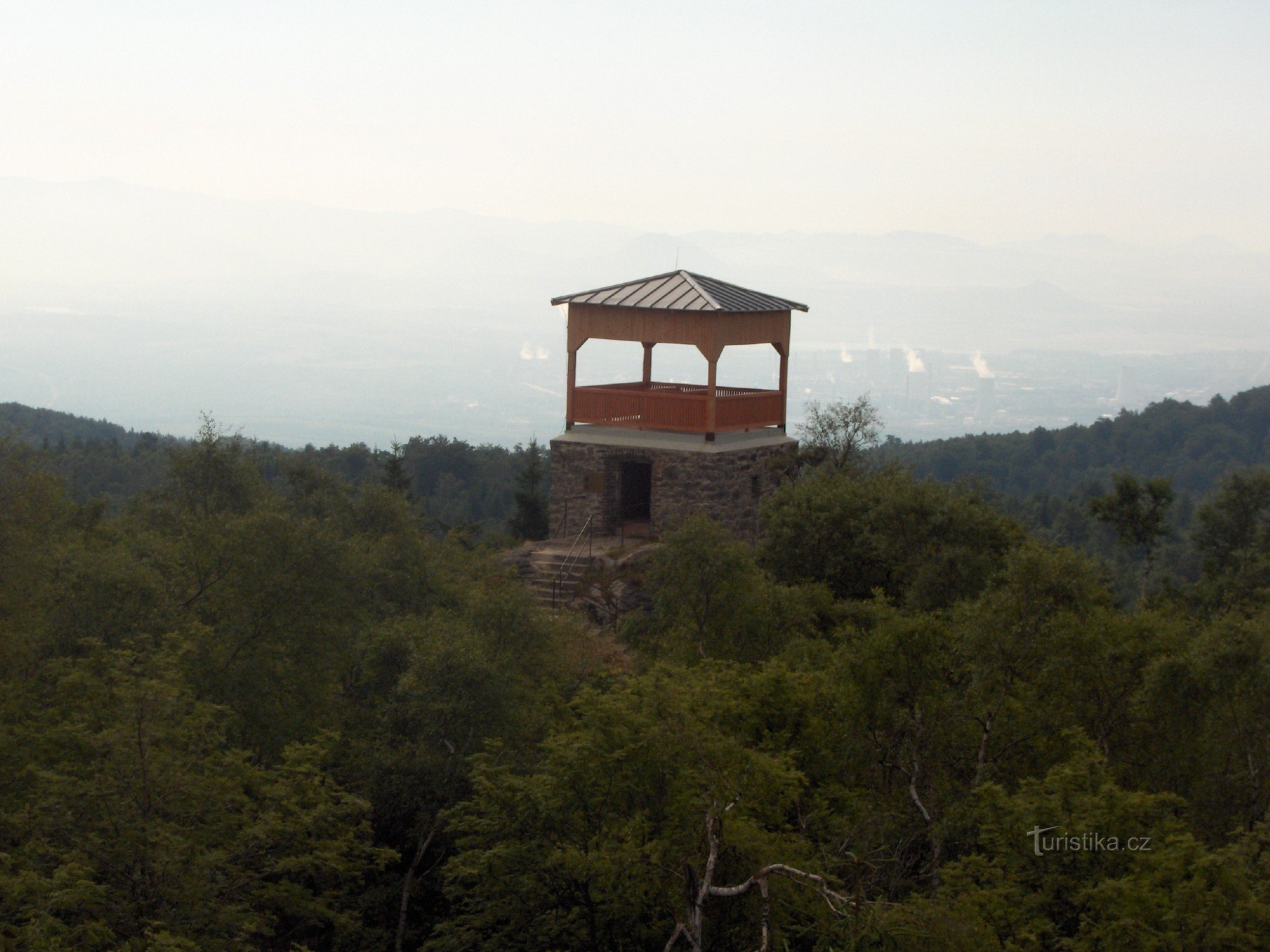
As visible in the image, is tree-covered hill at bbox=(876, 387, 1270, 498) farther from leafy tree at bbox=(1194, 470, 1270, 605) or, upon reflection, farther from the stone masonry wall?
the stone masonry wall

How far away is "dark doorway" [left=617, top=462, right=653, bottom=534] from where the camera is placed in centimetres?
2445

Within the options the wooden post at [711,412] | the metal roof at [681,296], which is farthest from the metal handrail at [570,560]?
the metal roof at [681,296]

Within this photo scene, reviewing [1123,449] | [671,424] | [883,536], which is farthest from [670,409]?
[1123,449]

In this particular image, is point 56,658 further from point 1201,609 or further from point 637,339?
point 1201,609

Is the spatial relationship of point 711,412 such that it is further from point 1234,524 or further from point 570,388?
point 1234,524

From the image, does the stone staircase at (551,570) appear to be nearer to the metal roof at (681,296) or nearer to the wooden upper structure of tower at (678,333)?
the wooden upper structure of tower at (678,333)

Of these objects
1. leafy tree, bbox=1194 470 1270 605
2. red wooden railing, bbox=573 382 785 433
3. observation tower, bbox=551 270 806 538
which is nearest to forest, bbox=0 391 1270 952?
observation tower, bbox=551 270 806 538

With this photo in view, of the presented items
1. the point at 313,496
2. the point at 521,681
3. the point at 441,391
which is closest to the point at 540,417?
the point at 441,391

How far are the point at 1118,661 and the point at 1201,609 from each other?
1088cm

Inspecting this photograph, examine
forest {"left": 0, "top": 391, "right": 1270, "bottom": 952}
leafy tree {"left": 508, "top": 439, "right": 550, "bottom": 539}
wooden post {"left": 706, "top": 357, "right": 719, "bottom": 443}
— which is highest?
wooden post {"left": 706, "top": 357, "right": 719, "bottom": 443}

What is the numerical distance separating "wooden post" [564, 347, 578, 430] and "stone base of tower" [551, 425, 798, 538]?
162 mm

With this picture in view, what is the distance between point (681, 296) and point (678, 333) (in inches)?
29.3

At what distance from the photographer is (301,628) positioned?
635 inches

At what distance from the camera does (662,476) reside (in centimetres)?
2269
